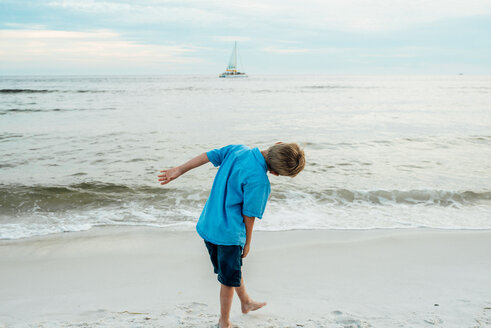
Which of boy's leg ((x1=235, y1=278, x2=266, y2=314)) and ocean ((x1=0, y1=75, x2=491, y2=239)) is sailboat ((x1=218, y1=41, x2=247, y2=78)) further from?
boy's leg ((x1=235, y1=278, x2=266, y2=314))

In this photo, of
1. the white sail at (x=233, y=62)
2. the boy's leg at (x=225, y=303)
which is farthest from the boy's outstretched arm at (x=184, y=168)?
the white sail at (x=233, y=62)

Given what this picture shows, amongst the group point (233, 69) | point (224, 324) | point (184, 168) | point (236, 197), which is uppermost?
point (233, 69)

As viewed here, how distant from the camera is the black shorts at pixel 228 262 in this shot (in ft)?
7.55

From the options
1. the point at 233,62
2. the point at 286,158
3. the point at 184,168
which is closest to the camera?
the point at 286,158

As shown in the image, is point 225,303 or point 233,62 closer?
point 225,303

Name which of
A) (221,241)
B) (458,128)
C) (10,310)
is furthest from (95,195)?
(458,128)

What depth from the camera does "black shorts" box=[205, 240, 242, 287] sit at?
2.30 metres

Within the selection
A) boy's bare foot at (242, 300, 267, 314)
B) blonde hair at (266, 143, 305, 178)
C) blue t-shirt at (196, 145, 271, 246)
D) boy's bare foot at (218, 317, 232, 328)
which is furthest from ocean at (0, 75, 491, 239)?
blonde hair at (266, 143, 305, 178)

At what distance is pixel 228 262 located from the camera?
2.32 metres

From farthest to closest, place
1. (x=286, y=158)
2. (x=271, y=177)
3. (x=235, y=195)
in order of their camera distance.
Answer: (x=271, y=177), (x=235, y=195), (x=286, y=158)

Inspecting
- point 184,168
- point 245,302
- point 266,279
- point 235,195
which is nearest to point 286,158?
point 235,195

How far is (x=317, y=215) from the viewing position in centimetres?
541

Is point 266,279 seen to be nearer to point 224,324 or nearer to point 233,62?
point 224,324

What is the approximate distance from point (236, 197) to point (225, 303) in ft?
2.43
